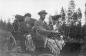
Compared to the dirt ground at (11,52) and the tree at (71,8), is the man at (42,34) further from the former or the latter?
the tree at (71,8)

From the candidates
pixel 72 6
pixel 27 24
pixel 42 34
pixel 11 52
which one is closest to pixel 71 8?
pixel 72 6

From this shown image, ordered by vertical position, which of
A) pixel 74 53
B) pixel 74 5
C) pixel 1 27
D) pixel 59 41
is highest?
pixel 74 5

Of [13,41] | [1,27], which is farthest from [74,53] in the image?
[1,27]

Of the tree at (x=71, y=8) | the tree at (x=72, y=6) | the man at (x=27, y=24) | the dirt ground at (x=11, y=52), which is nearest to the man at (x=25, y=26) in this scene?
the man at (x=27, y=24)

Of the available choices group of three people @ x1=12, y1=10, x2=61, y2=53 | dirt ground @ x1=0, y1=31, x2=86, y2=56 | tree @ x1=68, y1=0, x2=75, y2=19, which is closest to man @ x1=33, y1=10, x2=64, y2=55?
group of three people @ x1=12, y1=10, x2=61, y2=53

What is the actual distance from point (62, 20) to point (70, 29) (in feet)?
0.68

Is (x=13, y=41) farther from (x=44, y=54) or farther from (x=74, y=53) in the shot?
(x=74, y=53)

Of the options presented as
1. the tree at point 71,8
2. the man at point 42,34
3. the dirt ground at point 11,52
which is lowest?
the dirt ground at point 11,52

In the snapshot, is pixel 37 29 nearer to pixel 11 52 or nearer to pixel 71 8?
pixel 11 52

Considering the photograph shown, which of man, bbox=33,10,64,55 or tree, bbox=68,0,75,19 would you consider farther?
tree, bbox=68,0,75,19

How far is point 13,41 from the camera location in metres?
3.51

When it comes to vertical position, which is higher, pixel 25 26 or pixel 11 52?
pixel 25 26

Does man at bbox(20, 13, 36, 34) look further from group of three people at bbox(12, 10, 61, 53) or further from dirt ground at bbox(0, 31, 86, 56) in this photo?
dirt ground at bbox(0, 31, 86, 56)

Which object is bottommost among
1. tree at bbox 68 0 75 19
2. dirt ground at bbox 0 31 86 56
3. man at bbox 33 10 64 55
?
dirt ground at bbox 0 31 86 56
